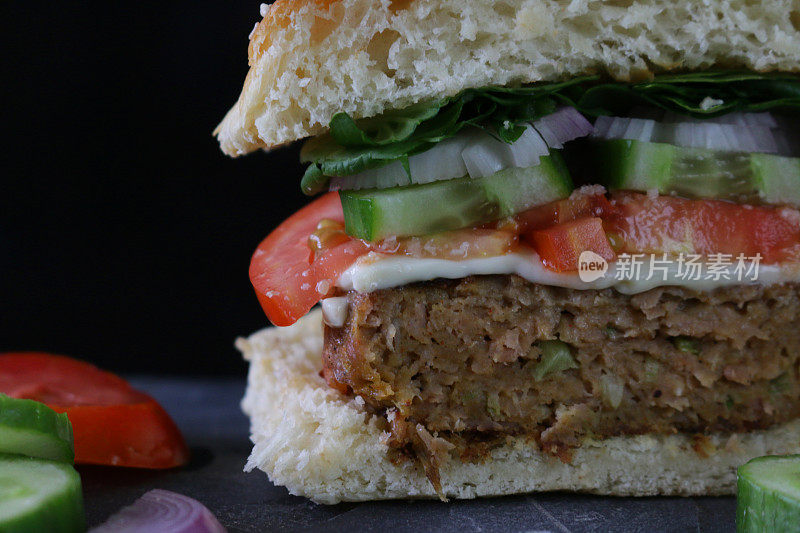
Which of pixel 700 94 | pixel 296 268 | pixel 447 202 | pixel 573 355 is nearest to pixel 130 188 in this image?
pixel 296 268

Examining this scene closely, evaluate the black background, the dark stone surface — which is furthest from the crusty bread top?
the black background

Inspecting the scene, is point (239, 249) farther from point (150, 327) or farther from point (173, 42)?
point (173, 42)

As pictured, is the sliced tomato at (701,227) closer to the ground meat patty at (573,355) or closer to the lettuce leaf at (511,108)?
the ground meat patty at (573,355)

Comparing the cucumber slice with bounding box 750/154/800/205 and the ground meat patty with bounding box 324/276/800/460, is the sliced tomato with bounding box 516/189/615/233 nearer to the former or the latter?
the ground meat patty with bounding box 324/276/800/460

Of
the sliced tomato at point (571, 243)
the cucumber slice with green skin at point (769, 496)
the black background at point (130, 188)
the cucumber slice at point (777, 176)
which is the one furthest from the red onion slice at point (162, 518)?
the black background at point (130, 188)

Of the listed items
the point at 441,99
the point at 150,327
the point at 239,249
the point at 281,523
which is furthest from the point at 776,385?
the point at 150,327

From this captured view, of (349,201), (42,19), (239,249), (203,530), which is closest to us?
(203,530)
